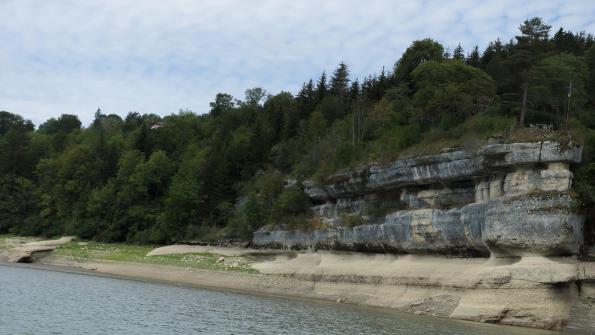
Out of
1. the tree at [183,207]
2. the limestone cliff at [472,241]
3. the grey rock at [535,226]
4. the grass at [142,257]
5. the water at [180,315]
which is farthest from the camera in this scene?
the tree at [183,207]

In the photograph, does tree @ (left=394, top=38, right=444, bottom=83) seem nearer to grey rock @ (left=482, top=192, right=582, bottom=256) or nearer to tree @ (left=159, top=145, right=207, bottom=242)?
tree @ (left=159, top=145, right=207, bottom=242)

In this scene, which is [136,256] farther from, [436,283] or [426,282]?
[436,283]

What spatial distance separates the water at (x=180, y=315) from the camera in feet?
75.1

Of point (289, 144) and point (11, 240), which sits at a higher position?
point (289, 144)

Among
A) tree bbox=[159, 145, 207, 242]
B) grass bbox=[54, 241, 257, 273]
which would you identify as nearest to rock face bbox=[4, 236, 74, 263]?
grass bbox=[54, 241, 257, 273]

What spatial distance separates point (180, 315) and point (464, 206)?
63.4 feet

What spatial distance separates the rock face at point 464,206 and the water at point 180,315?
627 cm

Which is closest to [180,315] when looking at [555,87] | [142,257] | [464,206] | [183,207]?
[464,206]

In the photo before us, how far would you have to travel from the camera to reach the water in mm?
22891

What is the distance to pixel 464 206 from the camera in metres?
35.7

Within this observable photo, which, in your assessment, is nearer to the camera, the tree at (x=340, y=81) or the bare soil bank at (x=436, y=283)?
the bare soil bank at (x=436, y=283)

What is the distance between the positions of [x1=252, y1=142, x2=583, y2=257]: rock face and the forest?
1.50 metres

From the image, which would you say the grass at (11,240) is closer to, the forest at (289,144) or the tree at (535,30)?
the forest at (289,144)

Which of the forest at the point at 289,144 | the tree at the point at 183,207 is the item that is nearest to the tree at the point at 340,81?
the forest at the point at 289,144
